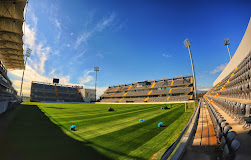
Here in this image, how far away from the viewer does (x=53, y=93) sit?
65.7m

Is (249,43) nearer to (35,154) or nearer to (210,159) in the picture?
(210,159)

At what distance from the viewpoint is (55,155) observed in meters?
4.62

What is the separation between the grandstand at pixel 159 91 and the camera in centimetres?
4336

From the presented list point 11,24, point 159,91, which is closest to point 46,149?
point 11,24

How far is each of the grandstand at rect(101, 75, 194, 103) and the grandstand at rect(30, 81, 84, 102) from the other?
19.5 m

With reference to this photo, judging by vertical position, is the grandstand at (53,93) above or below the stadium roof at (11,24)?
below

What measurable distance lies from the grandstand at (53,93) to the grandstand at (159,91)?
1951 cm

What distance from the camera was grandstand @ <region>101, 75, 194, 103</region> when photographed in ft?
142

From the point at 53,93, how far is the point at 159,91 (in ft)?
197

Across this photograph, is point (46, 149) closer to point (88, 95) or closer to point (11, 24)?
point (11, 24)

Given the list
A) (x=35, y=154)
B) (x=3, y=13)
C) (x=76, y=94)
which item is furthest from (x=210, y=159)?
(x=76, y=94)

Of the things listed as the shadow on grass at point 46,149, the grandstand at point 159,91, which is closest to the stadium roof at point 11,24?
the shadow on grass at point 46,149

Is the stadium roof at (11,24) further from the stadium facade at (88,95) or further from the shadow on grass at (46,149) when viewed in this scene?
the stadium facade at (88,95)

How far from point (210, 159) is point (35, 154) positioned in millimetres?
6402
